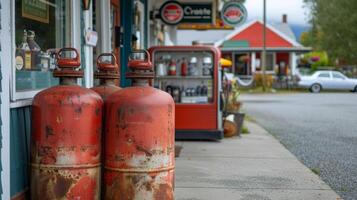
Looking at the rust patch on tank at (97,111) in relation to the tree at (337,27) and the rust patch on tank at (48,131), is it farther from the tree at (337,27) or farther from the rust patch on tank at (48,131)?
the tree at (337,27)

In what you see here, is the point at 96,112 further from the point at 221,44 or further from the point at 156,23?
the point at 221,44

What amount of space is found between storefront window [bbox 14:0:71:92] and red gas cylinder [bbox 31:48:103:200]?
18.7 inches

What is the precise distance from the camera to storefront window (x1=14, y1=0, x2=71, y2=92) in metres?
5.00

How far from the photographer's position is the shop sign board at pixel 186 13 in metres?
14.7

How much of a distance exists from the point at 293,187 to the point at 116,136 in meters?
2.96

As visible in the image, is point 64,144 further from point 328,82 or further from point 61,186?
point 328,82

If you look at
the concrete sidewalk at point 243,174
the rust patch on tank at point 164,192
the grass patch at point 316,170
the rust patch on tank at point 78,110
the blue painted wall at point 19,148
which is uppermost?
the rust patch on tank at point 78,110

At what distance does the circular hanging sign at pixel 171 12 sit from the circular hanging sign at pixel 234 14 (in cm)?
152

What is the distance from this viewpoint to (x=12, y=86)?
15.2 feet

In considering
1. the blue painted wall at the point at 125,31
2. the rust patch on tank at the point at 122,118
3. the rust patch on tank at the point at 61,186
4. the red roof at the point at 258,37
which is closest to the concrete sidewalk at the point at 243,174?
the blue painted wall at the point at 125,31

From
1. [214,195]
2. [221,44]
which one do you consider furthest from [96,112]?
[221,44]

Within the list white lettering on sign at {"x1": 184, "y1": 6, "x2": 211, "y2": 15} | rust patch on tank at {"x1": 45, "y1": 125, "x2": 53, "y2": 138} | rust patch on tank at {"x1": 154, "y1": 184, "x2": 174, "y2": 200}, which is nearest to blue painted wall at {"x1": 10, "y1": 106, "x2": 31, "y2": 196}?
rust patch on tank at {"x1": 45, "y1": 125, "x2": 53, "y2": 138}

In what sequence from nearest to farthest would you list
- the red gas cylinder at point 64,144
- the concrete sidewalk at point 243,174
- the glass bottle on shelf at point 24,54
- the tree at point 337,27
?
1. the red gas cylinder at point 64,144
2. the glass bottle on shelf at point 24,54
3. the concrete sidewalk at point 243,174
4. the tree at point 337,27

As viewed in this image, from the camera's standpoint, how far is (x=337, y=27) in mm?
43844
